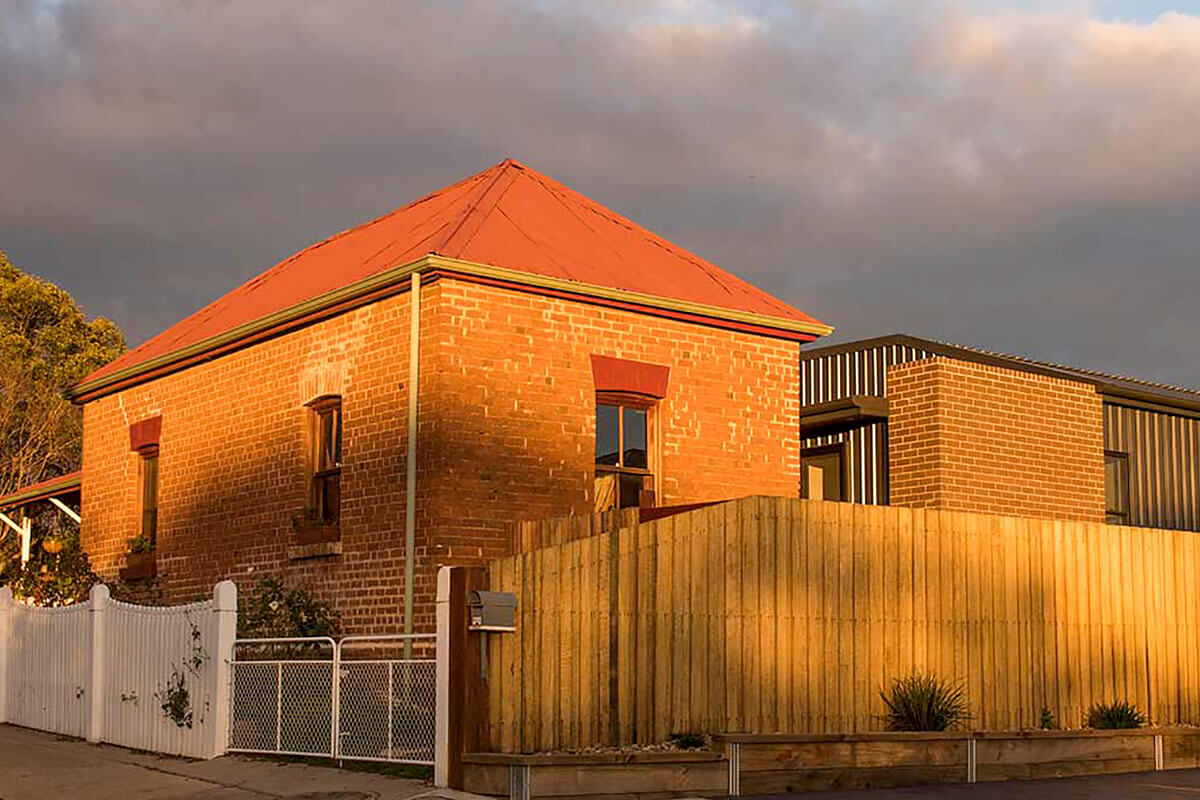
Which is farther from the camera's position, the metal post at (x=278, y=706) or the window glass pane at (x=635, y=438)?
the window glass pane at (x=635, y=438)

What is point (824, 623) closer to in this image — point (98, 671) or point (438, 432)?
point (438, 432)

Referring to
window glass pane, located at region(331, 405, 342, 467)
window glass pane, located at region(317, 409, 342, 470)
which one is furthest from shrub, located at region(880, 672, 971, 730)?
window glass pane, located at region(317, 409, 342, 470)

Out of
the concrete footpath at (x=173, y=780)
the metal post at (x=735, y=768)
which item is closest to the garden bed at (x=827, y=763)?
the metal post at (x=735, y=768)

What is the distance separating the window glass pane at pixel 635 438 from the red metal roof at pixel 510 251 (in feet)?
4.79

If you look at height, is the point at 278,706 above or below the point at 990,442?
below

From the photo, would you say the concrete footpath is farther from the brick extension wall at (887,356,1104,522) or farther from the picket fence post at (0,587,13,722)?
the brick extension wall at (887,356,1104,522)

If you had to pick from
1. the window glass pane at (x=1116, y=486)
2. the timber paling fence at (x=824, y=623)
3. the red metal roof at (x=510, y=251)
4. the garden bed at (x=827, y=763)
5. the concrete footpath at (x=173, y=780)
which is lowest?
the concrete footpath at (x=173, y=780)

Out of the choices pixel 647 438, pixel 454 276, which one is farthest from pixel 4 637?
pixel 647 438

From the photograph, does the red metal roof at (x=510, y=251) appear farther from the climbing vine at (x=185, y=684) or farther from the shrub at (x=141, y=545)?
the climbing vine at (x=185, y=684)

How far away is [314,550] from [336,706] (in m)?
5.10

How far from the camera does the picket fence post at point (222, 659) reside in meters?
15.4

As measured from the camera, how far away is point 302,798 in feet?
41.9

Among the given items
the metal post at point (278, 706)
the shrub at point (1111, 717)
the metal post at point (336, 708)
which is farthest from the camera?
the shrub at point (1111, 717)

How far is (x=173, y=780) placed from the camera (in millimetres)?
14422
